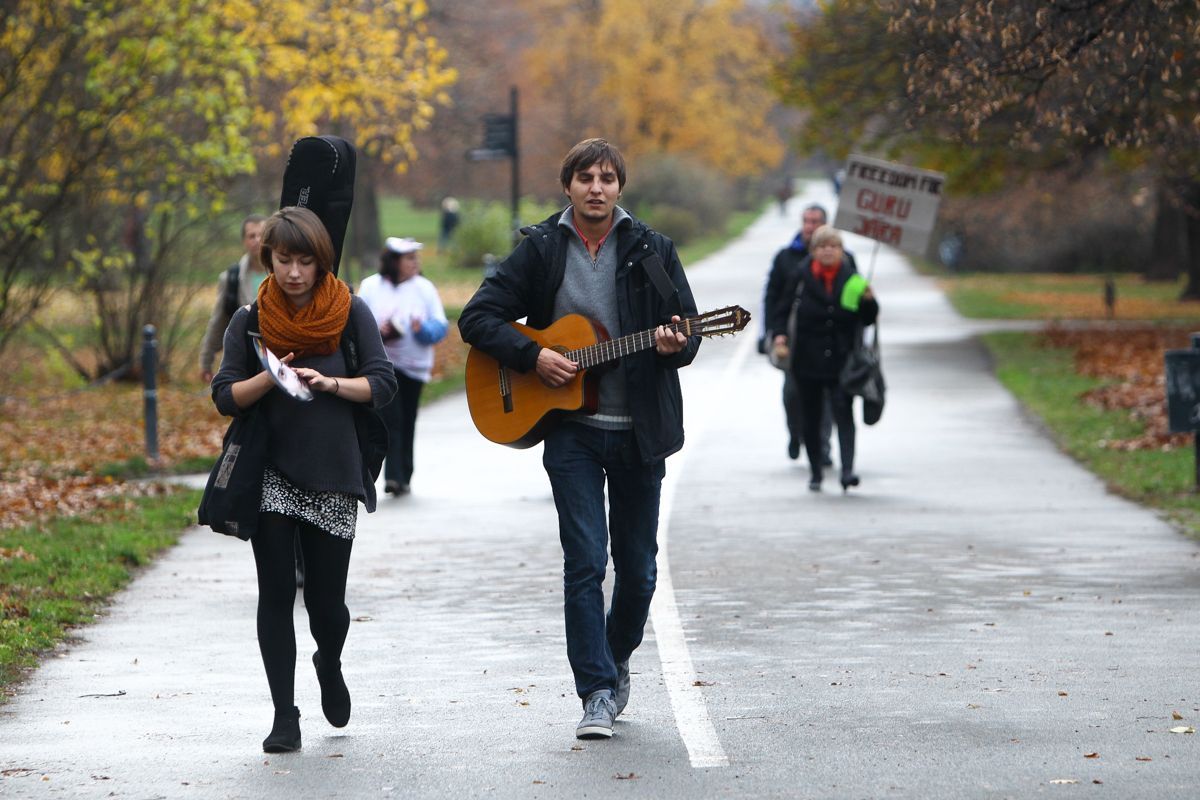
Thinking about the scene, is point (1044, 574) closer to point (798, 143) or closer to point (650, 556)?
point (650, 556)

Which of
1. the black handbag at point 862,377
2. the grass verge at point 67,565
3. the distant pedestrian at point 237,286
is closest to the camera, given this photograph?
the grass verge at point 67,565

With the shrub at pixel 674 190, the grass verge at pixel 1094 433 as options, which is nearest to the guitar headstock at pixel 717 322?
the grass verge at pixel 1094 433

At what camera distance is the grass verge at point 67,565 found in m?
8.70

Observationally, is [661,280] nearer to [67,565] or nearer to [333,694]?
[333,694]

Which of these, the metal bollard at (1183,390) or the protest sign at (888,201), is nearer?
the metal bollard at (1183,390)

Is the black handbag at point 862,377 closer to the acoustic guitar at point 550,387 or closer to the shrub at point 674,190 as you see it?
the acoustic guitar at point 550,387

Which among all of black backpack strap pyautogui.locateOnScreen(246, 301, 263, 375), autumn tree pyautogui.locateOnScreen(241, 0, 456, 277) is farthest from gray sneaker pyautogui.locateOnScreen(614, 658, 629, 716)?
autumn tree pyautogui.locateOnScreen(241, 0, 456, 277)

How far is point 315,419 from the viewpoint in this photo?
638cm

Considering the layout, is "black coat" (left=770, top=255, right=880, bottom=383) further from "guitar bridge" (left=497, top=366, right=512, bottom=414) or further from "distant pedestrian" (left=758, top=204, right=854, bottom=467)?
"guitar bridge" (left=497, top=366, right=512, bottom=414)

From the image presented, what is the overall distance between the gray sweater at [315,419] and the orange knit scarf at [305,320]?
0.16 feet

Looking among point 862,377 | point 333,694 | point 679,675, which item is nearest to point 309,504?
point 333,694

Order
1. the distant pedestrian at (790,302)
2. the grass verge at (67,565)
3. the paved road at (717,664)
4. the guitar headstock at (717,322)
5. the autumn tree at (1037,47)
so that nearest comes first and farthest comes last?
the paved road at (717,664), the guitar headstock at (717,322), the grass verge at (67,565), the autumn tree at (1037,47), the distant pedestrian at (790,302)

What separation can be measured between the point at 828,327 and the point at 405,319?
2.89m

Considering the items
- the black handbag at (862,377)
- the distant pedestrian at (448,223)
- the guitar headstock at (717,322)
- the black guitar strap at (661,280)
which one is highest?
the distant pedestrian at (448,223)
